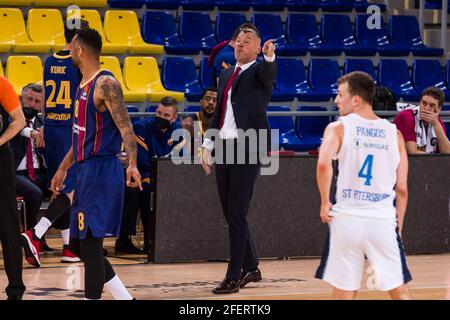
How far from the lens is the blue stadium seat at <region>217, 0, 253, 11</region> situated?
14.2 m

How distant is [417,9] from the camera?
51.7ft

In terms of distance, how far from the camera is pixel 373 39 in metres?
14.8

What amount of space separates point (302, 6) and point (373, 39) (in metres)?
1.03

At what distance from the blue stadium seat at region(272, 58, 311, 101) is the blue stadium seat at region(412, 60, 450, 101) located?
161cm

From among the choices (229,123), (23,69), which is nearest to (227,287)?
(229,123)

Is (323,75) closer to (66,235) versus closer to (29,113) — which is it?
(29,113)

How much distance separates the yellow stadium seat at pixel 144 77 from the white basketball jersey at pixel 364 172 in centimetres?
668

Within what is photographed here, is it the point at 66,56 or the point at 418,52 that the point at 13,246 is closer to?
the point at 66,56

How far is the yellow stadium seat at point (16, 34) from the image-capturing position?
40.1 ft

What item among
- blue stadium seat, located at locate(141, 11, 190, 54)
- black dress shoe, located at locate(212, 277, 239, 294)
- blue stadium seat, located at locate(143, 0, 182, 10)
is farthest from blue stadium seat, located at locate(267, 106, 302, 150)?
black dress shoe, located at locate(212, 277, 239, 294)

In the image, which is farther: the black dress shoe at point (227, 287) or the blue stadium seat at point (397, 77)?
the blue stadium seat at point (397, 77)

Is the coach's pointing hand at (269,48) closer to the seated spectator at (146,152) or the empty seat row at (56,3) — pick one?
the seated spectator at (146,152)

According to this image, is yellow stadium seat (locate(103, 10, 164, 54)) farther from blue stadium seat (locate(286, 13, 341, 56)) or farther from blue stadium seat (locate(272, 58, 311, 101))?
blue stadium seat (locate(286, 13, 341, 56))

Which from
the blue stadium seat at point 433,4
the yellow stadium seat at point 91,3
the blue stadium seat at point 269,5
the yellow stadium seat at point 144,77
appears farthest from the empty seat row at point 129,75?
the blue stadium seat at point 433,4
